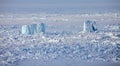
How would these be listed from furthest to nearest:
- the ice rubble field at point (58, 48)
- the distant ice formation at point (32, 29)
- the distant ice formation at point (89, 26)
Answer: the distant ice formation at point (89, 26) → the distant ice formation at point (32, 29) → the ice rubble field at point (58, 48)

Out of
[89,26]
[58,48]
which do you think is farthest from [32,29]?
[58,48]

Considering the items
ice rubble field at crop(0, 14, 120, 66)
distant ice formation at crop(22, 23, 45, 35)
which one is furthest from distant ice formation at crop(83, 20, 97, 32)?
distant ice formation at crop(22, 23, 45, 35)

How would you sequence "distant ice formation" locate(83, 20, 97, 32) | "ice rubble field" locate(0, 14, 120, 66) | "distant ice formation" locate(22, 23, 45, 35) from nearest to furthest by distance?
"ice rubble field" locate(0, 14, 120, 66) < "distant ice formation" locate(22, 23, 45, 35) < "distant ice formation" locate(83, 20, 97, 32)

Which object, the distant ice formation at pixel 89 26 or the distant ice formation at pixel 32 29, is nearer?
the distant ice formation at pixel 32 29

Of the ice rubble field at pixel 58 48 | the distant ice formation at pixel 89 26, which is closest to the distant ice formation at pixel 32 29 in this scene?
the ice rubble field at pixel 58 48

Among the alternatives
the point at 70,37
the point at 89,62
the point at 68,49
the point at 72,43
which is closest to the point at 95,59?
the point at 89,62

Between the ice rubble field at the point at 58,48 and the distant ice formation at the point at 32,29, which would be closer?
the ice rubble field at the point at 58,48

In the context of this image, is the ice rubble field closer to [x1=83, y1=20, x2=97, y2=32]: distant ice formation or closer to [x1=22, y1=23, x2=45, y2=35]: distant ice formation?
[x1=22, y1=23, x2=45, y2=35]: distant ice formation

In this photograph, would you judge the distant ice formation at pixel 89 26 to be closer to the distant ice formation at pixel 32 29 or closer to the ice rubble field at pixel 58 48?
the ice rubble field at pixel 58 48

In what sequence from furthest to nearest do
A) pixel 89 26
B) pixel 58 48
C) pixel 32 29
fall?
1. pixel 89 26
2. pixel 32 29
3. pixel 58 48

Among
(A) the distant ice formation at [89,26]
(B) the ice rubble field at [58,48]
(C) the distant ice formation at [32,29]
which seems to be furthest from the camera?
(A) the distant ice formation at [89,26]

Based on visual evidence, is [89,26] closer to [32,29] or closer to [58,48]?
[32,29]
